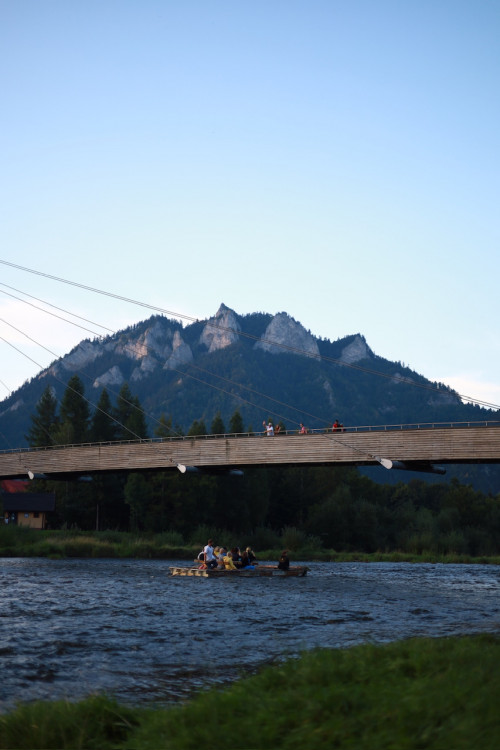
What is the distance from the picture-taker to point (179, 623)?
19.2 meters

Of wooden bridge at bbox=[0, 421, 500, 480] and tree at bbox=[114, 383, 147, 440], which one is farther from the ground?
tree at bbox=[114, 383, 147, 440]

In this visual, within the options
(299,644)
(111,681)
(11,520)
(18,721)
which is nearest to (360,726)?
(18,721)

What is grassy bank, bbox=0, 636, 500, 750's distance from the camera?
638 cm

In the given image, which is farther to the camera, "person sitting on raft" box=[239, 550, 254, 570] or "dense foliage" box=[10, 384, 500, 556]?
"dense foliage" box=[10, 384, 500, 556]

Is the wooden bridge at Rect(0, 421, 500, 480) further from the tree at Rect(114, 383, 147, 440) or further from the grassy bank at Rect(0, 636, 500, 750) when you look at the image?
the grassy bank at Rect(0, 636, 500, 750)

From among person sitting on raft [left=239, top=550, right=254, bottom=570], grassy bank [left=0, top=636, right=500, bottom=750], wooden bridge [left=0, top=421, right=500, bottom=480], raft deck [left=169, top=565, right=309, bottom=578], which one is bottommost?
raft deck [left=169, top=565, right=309, bottom=578]

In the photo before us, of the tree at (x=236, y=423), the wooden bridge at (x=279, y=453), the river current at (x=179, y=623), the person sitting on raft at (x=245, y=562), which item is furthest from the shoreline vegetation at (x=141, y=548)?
the tree at (x=236, y=423)

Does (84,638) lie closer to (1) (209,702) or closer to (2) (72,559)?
(1) (209,702)

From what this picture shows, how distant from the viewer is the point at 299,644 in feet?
49.9

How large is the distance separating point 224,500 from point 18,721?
77992mm

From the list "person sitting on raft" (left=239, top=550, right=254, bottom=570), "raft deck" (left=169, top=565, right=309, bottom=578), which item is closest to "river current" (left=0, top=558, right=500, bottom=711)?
"raft deck" (left=169, top=565, right=309, bottom=578)

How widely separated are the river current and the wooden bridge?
6.82 metres

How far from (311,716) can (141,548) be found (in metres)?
49.1

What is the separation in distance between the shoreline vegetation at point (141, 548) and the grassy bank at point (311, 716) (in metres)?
41.2
